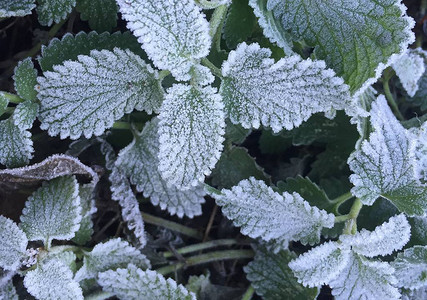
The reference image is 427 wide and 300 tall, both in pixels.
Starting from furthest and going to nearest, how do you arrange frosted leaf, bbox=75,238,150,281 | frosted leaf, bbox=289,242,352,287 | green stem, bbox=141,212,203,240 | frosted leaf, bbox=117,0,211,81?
1. green stem, bbox=141,212,203,240
2. frosted leaf, bbox=75,238,150,281
3. frosted leaf, bbox=289,242,352,287
4. frosted leaf, bbox=117,0,211,81

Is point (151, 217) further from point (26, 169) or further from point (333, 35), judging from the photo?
point (333, 35)

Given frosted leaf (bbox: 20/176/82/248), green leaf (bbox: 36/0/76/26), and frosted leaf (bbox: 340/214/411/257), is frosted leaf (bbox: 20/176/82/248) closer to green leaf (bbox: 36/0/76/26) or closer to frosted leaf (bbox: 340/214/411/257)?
green leaf (bbox: 36/0/76/26)

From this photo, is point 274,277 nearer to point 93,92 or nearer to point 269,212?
point 269,212

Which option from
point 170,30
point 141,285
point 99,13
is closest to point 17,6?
point 99,13

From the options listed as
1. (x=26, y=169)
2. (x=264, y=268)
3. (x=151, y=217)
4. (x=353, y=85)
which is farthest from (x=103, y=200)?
(x=353, y=85)

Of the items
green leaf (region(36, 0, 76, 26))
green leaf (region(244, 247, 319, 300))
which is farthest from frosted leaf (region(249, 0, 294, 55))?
green leaf (region(244, 247, 319, 300))

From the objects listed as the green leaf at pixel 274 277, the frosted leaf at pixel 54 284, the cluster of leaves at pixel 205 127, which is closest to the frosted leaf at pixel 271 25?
the cluster of leaves at pixel 205 127

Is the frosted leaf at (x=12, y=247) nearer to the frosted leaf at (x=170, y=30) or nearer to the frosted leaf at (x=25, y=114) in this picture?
the frosted leaf at (x=25, y=114)
